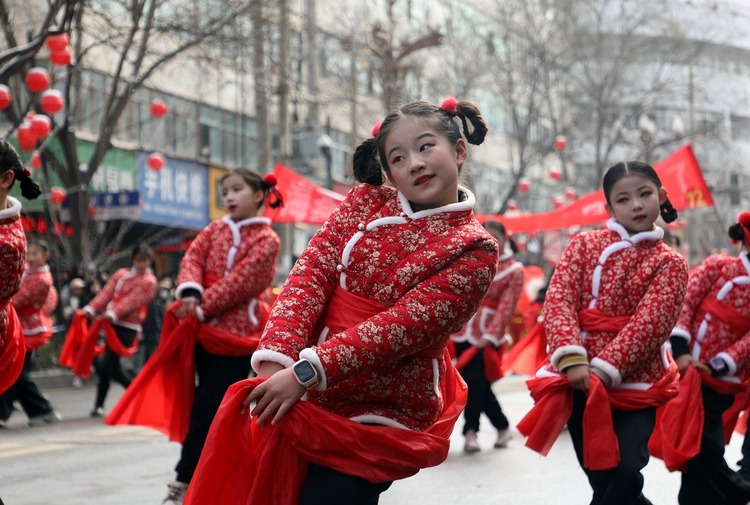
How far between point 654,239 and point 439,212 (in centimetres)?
179

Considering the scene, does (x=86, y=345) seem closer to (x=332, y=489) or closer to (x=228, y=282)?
(x=228, y=282)

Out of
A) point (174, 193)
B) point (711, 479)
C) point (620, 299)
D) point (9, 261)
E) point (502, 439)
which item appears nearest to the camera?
point (9, 261)

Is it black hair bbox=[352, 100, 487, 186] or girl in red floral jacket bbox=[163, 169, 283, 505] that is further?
girl in red floral jacket bbox=[163, 169, 283, 505]

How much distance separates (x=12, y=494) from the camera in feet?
22.0

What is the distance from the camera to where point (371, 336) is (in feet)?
10.4

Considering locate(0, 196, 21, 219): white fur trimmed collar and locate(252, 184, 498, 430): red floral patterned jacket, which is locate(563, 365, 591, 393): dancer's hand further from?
locate(0, 196, 21, 219): white fur trimmed collar

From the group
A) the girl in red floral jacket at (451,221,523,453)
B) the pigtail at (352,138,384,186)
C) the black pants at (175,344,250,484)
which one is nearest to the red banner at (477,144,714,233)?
the girl in red floral jacket at (451,221,523,453)

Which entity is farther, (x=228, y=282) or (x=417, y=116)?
(x=228, y=282)

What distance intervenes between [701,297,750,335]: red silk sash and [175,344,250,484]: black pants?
100 inches

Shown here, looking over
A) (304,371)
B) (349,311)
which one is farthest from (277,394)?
(349,311)

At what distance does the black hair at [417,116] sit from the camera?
3535mm

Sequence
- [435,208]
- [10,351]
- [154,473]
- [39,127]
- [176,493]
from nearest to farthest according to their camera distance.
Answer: [435,208] < [10,351] < [176,493] < [154,473] < [39,127]

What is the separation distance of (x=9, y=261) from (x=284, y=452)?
164 cm

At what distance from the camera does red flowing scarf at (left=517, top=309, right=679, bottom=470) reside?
4508 mm
